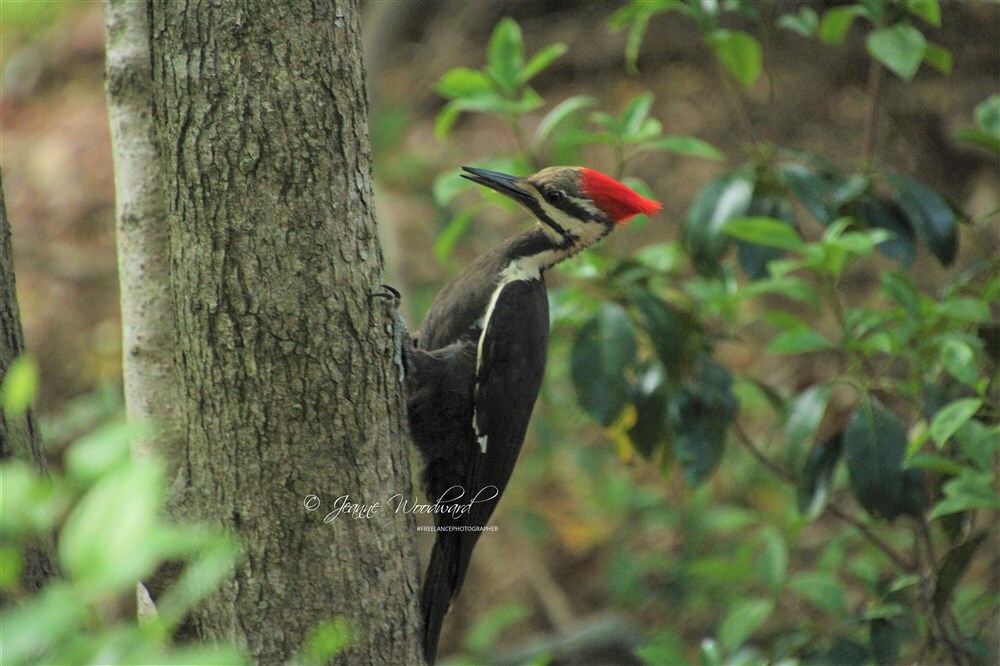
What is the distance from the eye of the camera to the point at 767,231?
2148 millimetres

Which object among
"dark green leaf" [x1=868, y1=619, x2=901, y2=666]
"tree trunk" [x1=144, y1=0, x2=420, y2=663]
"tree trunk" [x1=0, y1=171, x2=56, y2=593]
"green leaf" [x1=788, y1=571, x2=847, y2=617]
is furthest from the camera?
"green leaf" [x1=788, y1=571, x2=847, y2=617]

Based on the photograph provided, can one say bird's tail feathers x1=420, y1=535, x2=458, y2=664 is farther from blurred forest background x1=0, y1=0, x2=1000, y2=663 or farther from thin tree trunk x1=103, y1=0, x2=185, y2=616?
blurred forest background x1=0, y1=0, x2=1000, y2=663

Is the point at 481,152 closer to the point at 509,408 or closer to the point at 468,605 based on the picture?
the point at 468,605

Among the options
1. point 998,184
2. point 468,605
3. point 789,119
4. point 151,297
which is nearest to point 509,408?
point 151,297

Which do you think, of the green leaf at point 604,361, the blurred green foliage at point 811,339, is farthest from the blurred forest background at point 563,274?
the green leaf at point 604,361

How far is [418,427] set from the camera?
236cm

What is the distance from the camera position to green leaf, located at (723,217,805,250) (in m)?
2.13

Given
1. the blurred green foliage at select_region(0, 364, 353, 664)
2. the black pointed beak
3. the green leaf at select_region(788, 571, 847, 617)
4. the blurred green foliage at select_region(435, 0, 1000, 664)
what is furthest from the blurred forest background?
the blurred green foliage at select_region(0, 364, 353, 664)

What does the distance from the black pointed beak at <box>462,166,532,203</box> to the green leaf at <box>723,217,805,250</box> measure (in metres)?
0.55

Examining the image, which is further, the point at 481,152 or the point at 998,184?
the point at 481,152

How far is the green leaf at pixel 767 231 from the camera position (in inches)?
83.7

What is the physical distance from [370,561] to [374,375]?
0.33 meters

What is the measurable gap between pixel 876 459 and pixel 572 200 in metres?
0.99

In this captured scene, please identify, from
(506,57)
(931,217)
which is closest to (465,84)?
(506,57)
